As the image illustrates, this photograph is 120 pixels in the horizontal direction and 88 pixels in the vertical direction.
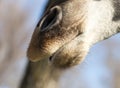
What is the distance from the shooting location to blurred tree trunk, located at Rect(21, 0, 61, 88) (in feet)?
9.93

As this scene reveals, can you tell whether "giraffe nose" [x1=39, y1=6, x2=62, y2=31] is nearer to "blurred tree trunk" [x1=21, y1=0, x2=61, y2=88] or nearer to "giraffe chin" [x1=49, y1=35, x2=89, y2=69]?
"giraffe chin" [x1=49, y1=35, x2=89, y2=69]

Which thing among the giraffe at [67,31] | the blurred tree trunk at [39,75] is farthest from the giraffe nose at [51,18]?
the blurred tree trunk at [39,75]

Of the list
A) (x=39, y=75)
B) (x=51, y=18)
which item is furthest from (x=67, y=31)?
(x=39, y=75)

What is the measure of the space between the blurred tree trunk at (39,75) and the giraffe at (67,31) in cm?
126

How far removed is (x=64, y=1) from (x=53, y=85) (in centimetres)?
206

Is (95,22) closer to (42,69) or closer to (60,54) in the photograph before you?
(60,54)

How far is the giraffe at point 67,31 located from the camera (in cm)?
143

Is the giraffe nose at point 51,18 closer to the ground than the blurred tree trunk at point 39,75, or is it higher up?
higher up

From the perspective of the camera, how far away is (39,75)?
3135 millimetres

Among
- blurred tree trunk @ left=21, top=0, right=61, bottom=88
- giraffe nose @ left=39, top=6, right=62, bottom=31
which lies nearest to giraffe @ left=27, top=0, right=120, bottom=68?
giraffe nose @ left=39, top=6, right=62, bottom=31

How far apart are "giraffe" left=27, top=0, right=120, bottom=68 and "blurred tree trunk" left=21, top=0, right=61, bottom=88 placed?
1.26 m

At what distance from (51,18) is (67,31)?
69mm

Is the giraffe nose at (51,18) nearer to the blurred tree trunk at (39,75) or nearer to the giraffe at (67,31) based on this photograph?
the giraffe at (67,31)

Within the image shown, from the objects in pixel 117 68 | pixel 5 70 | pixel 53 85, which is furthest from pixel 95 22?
pixel 117 68
